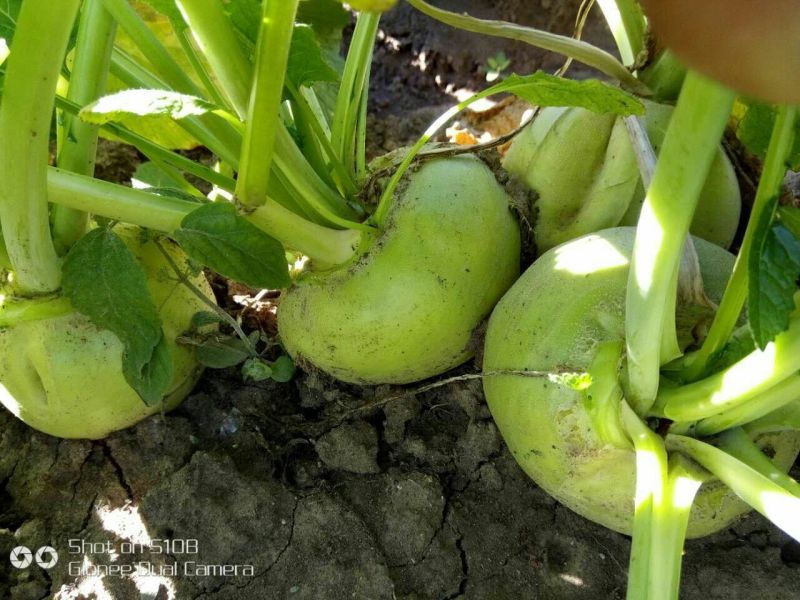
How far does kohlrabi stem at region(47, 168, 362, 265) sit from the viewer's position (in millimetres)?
833

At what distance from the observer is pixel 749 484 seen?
2.28 ft

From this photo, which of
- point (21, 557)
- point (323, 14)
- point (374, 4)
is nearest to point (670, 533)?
point (374, 4)

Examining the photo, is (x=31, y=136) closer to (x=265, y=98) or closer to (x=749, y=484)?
(x=265, y=98)

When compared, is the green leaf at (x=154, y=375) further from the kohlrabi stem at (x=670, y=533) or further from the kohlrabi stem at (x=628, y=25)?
Answer: the kohlrabi stem at (x=628, y=25)

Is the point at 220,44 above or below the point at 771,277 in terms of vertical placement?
below

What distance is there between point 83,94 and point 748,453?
3.01 feet

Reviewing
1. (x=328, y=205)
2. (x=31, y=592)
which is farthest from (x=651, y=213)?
(x=31, y=592)

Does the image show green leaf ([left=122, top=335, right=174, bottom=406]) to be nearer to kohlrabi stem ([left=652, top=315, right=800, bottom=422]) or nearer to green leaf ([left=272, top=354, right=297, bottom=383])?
green leaf ([left=272, top=354, right=297, bottom=383])

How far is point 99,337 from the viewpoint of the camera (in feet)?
3.17

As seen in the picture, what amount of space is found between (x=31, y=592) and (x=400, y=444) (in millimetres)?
585

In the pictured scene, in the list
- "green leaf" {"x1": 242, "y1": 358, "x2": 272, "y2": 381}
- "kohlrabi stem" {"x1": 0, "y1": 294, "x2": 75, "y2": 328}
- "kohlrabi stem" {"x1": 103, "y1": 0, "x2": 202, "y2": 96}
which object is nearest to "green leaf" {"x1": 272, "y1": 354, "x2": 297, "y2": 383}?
"green leaf" {"x1": 242, "y1": 358, "x2": 272, "y2": 381}

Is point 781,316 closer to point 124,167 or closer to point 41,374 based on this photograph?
point 41,374

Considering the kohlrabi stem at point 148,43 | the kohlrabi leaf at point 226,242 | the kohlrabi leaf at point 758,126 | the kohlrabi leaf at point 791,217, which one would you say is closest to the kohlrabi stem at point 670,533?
the kohlrabi leaf at point 791,217

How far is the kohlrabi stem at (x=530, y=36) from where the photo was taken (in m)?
0.94
